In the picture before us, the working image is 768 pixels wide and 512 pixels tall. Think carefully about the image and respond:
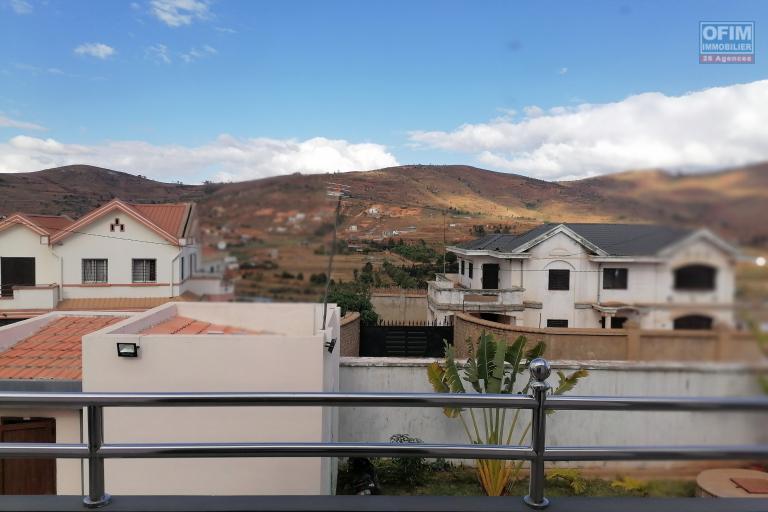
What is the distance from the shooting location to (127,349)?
12.3 ft

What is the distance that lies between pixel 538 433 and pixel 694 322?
723mm

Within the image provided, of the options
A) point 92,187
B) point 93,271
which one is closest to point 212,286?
point 92,187

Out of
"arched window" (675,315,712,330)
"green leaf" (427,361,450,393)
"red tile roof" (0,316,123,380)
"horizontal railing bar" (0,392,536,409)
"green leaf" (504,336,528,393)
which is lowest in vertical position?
"green leaf" (427,361,450,393)

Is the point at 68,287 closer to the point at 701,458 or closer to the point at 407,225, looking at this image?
the point at 407,225

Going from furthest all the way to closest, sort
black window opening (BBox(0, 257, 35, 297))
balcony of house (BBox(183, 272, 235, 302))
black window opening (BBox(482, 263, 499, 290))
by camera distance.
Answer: black window opening (BBox(482, 263, 499, 290))
black window opening (BBox(0, 257, 35, 297))
balcony of house (BBox(183, 272, 235, 302))

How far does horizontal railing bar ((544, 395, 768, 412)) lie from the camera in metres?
0.83

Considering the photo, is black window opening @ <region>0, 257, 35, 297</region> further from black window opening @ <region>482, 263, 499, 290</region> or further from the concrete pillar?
the concrete pillar

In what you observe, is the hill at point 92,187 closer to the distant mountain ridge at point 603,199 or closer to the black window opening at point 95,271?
the distant mountain ridge at point 603,199

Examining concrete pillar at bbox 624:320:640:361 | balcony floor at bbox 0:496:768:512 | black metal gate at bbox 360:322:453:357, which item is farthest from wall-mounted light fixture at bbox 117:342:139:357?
black metal gate at bbox 360:322:453:357

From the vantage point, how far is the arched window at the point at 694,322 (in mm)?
684

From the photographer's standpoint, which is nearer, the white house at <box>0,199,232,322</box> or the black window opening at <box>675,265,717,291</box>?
the black window opening at <box>675,265,717,291</box>

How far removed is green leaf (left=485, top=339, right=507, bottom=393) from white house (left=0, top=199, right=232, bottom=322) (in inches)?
160

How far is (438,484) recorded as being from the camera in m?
6.67

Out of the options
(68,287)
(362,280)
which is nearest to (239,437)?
(362,280)
